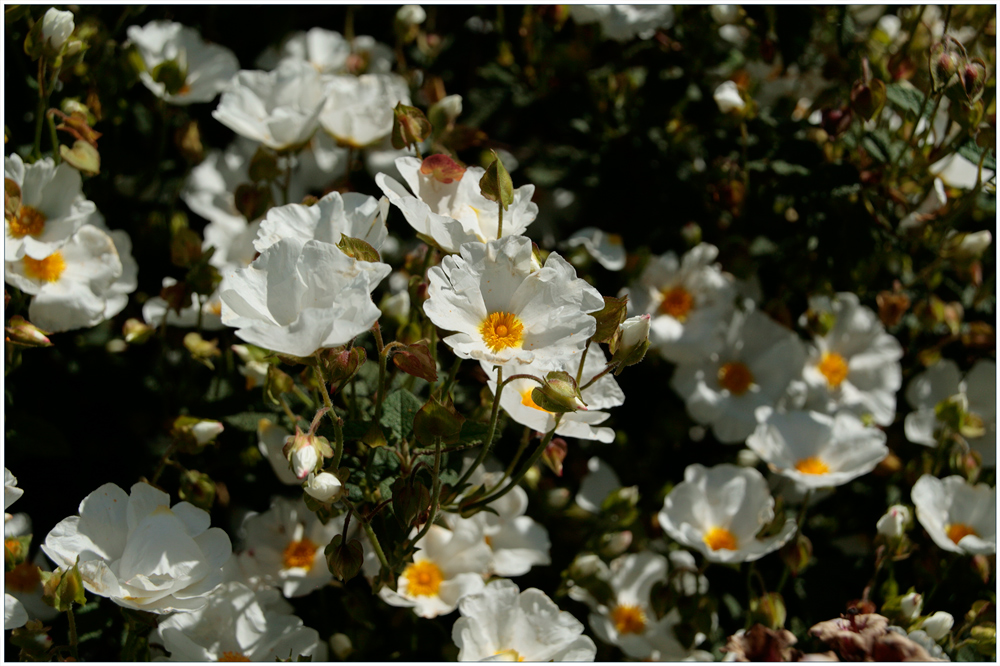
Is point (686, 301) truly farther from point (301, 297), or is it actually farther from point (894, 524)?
point (301, 297)

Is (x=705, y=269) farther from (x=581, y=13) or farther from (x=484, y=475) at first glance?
(x=484, y=475)

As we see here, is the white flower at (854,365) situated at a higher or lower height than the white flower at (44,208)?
lower

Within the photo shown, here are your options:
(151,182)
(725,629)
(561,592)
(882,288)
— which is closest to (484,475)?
(561,592)

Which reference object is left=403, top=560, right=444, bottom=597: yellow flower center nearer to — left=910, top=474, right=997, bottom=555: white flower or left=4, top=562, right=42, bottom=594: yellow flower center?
left=4, top=562, right=42, bottom=594: yellow flower center

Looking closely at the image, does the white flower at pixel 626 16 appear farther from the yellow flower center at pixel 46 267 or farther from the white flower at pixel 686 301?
the yellow flower center at pixel 46 267

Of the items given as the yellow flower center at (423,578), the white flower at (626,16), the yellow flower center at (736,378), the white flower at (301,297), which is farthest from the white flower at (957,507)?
the white flower at (301,297)

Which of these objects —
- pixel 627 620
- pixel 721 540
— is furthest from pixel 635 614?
pixel 721 540

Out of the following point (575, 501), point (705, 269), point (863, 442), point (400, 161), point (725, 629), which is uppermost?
point (400, 161)

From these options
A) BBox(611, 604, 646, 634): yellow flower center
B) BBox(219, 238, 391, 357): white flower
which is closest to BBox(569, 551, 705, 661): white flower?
BBox(611, 604, 646, 634): yellow flower center
